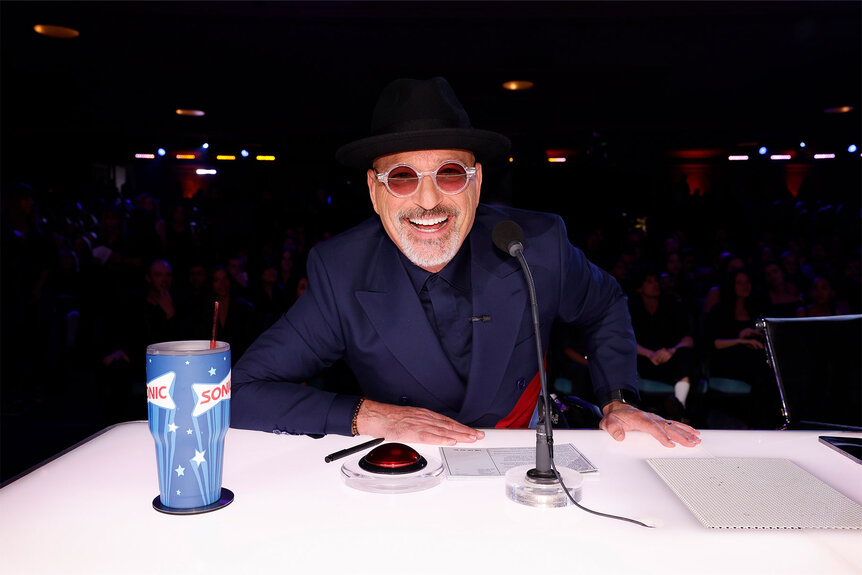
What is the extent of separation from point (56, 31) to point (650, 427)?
7747 mm

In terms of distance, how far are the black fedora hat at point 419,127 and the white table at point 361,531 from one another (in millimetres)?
963

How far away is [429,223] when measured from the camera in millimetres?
1911

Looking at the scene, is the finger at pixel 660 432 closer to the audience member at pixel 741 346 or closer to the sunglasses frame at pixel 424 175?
the sunglasses frame at pixel 424 175

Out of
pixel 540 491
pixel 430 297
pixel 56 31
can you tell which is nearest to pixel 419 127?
pixel 430 297

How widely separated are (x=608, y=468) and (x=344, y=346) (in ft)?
3.19

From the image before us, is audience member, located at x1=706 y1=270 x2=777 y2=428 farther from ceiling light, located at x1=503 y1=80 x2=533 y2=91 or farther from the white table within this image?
ceiling light, located at x1=503 y1=80 x2=533 y2=91

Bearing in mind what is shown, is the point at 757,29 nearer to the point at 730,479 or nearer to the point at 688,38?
the point at 688,38

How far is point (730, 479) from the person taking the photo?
45.9 inches

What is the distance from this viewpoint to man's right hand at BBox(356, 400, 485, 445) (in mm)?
1407

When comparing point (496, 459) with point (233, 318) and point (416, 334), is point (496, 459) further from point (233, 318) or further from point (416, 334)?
point (233, 318)

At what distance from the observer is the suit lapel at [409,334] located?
1862mm

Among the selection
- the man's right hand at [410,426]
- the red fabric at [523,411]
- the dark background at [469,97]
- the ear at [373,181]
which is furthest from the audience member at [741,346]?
the man's right hand at [410,426]

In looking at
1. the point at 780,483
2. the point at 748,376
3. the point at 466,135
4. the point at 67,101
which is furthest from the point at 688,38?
the point at 67,101

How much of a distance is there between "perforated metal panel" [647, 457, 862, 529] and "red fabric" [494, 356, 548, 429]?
740 millimetres
